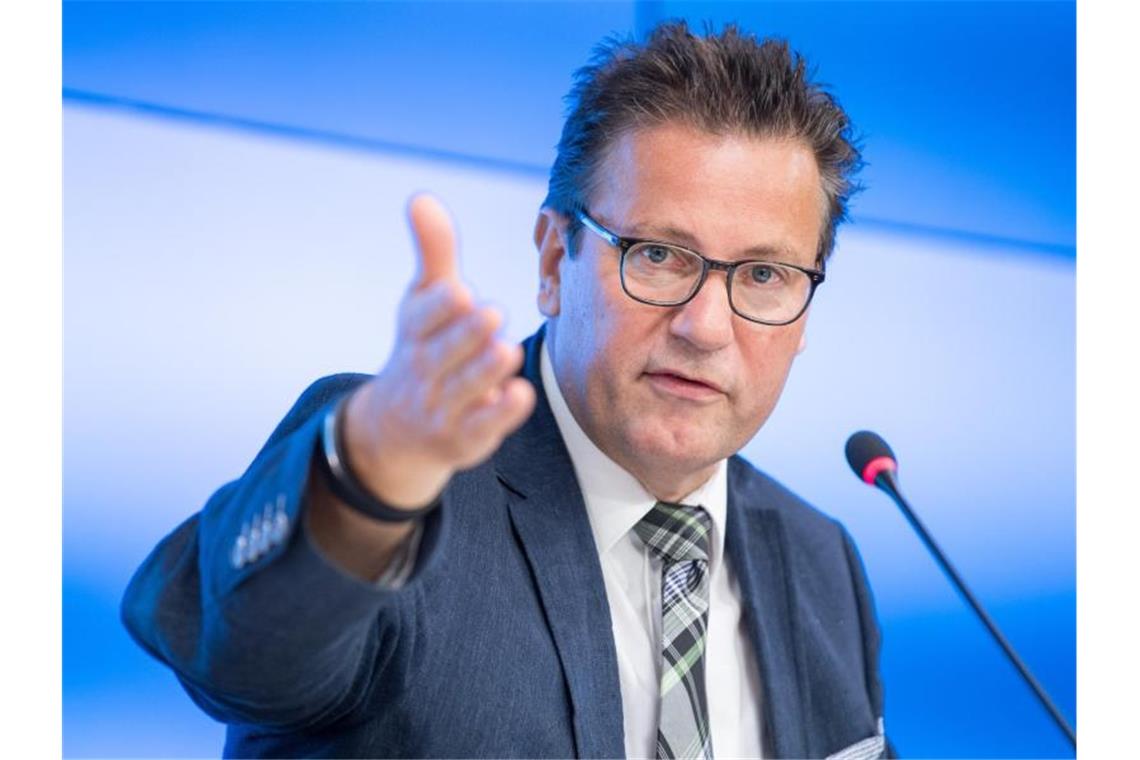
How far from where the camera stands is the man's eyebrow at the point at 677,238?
5.10 feet

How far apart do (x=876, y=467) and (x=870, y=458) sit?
0.01 metres

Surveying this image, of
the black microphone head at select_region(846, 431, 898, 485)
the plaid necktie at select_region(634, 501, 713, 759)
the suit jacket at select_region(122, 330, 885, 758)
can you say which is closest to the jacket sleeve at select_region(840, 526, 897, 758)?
the suit jacket at select_region(122, 330, 885, 758)

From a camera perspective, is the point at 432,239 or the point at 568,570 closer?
the point at 432,239

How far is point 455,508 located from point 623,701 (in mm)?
333

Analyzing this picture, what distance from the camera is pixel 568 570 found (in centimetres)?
150

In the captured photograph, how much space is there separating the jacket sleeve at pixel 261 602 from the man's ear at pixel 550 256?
653 millimetres

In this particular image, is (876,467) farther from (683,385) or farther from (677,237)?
(677,237)

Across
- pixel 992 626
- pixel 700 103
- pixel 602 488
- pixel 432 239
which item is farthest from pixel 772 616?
pixel 432 239

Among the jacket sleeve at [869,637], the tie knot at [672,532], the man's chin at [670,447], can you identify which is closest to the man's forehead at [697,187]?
the man's chin at [670,447]

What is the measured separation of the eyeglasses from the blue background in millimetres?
905

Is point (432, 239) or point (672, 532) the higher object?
point (432, 239)

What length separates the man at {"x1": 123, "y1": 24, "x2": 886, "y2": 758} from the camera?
104cm

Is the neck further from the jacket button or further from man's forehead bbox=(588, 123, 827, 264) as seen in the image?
the jacket button
